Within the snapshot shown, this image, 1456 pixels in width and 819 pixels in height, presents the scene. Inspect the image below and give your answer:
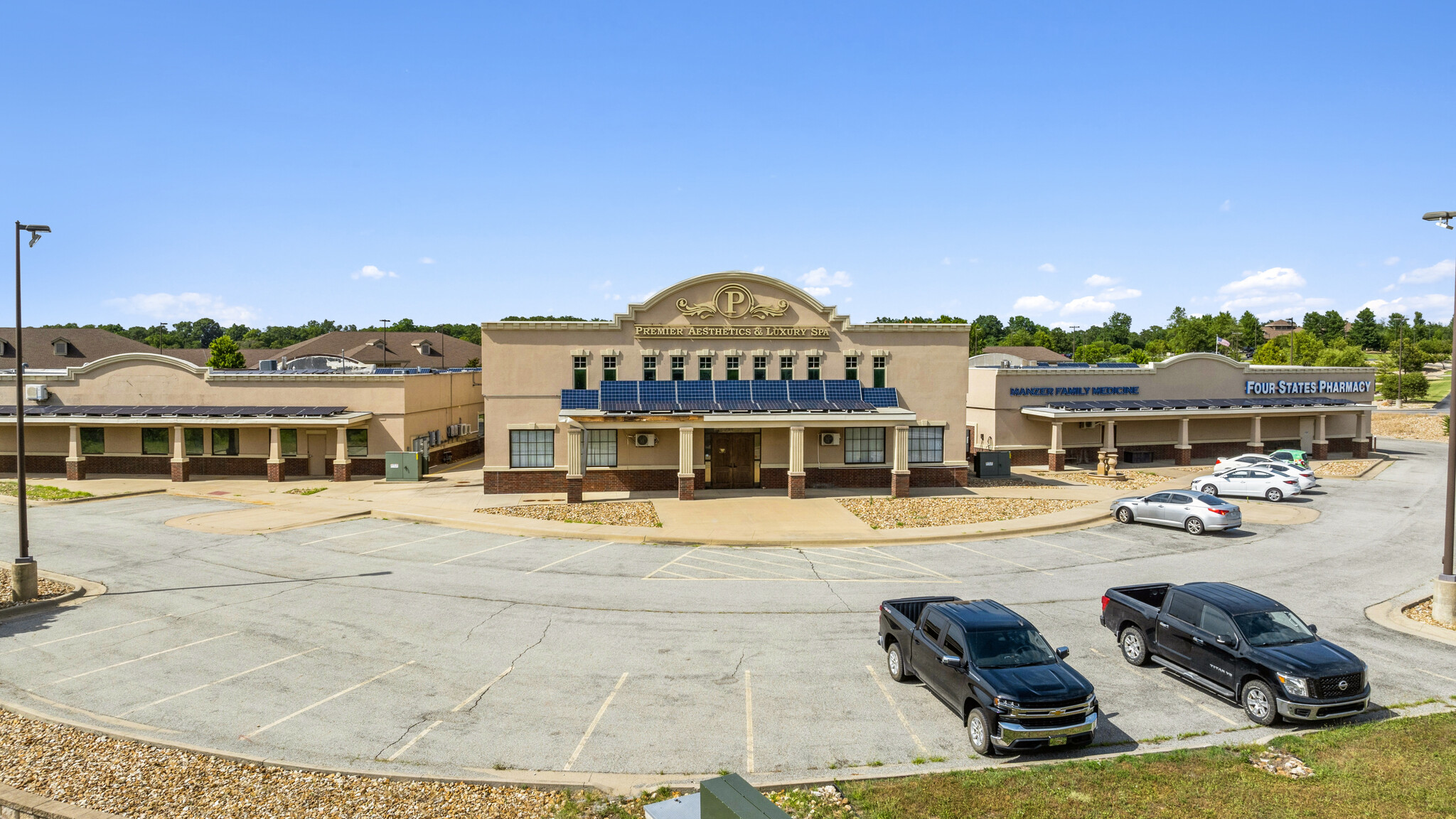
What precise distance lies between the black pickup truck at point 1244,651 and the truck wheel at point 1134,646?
14 millimetres

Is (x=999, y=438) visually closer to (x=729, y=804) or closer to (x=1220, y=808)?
(x=1220, y=808)

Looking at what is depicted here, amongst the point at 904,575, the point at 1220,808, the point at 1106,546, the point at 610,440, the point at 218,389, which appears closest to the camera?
the point at 1220,808

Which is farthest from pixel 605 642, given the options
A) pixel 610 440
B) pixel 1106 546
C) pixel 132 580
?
pixel 610 440

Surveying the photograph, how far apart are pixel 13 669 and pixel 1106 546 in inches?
1110

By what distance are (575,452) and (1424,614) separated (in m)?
27.3

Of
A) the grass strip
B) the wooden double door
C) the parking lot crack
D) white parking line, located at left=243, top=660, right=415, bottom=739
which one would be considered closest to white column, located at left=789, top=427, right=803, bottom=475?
the wooden double door

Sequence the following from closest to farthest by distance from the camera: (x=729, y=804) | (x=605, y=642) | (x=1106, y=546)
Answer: (x=729, y=804), (x=605, y=642), (x=1106, y=546)

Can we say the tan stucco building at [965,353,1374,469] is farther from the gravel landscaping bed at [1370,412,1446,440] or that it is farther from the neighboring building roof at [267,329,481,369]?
the neighboring building roof at [267,329,481,369]

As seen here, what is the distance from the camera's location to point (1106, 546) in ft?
84.8

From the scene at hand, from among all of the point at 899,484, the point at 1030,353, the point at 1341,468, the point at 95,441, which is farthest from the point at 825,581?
the point at 1030,353

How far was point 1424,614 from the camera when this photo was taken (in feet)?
58.9

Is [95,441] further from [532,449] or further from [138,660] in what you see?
[138,660]

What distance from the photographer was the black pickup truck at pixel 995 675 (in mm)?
10984

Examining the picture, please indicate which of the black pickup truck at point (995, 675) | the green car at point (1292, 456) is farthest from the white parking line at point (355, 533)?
the green car at point (1292, 456)
